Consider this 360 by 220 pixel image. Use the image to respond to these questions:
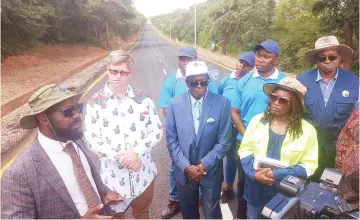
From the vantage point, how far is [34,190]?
174 centimetres

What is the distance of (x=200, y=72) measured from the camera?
2619mm

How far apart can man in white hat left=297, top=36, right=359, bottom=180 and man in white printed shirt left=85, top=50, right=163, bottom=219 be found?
1.51 m

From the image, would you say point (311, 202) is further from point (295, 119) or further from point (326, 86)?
point (326, 86)

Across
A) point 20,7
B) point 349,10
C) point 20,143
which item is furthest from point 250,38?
point 20,143

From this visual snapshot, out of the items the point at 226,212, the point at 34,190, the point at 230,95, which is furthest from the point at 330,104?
the point at 34,190

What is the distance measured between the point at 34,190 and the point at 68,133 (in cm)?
42

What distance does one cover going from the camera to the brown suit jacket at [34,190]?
65.7 inches

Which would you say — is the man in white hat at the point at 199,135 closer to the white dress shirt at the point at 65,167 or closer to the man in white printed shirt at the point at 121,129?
the man in white printed shirt at the point at 121,129

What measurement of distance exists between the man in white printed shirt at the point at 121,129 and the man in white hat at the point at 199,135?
246 mm

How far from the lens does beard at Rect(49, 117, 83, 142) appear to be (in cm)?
194

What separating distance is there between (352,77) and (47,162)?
8.96ft

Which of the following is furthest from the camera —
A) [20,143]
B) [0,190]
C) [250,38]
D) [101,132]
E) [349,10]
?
[250,38]

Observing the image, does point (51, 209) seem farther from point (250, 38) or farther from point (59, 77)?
point (250, 38)

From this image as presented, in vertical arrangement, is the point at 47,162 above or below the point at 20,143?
above
